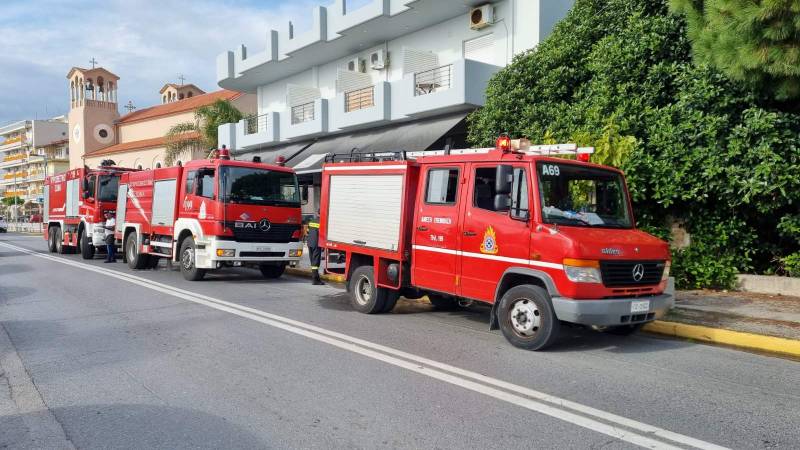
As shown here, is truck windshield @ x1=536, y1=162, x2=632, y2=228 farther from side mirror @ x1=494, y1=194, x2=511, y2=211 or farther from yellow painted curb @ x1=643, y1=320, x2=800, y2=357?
yellow painted curb @ x1=643, y1=320, x2=800, y2=357

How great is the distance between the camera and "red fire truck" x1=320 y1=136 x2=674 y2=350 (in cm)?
626

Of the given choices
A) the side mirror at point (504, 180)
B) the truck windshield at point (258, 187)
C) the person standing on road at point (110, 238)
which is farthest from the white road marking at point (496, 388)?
the person standing on road at point (110, 238)

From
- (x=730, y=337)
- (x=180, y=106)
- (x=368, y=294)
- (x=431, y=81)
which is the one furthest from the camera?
(x=180, y=106)

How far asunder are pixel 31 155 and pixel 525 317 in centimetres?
8769

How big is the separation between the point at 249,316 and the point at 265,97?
2279cm

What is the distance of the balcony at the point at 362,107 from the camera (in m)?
19.3

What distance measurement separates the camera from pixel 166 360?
625 centimetres

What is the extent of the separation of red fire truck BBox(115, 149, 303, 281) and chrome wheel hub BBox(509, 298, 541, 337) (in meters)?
7.38

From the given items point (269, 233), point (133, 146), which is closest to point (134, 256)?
point (269, 233)

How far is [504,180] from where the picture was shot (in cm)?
660

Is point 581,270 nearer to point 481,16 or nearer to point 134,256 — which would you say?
point 134,256

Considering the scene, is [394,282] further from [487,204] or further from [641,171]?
[641,171]

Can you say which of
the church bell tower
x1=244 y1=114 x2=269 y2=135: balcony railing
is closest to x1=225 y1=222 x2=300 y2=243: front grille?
x1=244 y1=114 x2=269 y2=135: balcony railing

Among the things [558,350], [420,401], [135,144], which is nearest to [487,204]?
[558,350]
